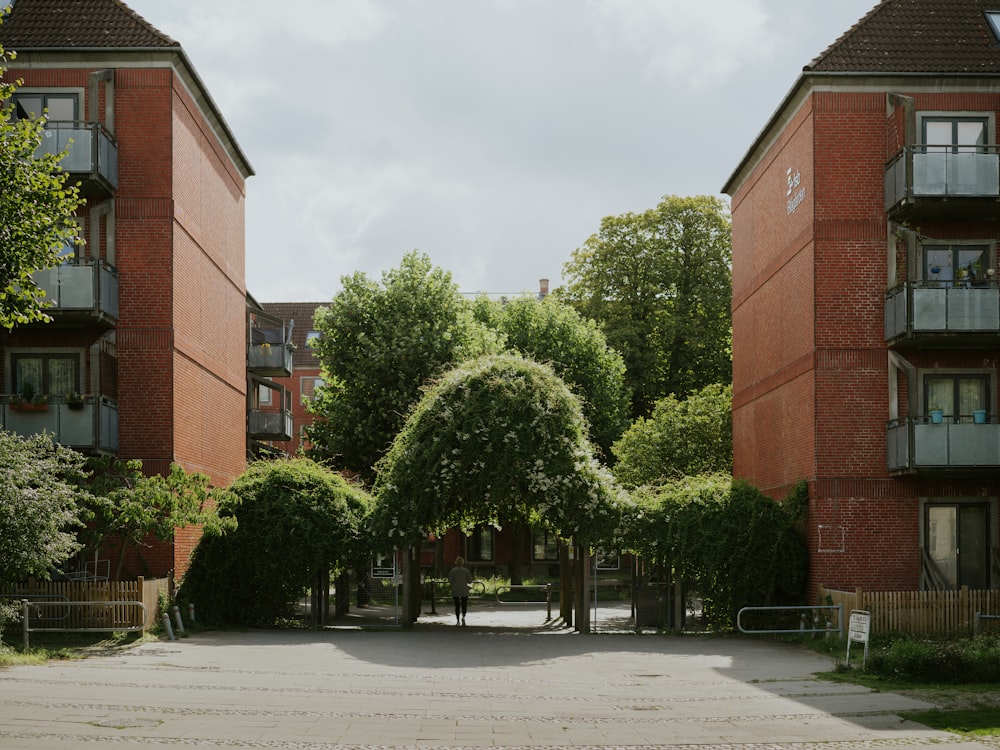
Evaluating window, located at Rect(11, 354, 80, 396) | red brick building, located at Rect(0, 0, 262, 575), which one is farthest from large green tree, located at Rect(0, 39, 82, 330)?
window, located at Rect(11, 354, 80, 396)

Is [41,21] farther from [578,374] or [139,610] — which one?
[578,374]

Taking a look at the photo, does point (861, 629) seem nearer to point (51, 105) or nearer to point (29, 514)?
point (29, 514)

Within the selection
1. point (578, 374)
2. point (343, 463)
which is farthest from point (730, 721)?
point (578, 374)

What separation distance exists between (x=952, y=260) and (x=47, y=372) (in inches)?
780

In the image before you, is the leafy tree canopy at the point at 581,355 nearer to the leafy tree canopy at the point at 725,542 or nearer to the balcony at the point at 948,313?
the leafy tree canopy at the point at 725,542

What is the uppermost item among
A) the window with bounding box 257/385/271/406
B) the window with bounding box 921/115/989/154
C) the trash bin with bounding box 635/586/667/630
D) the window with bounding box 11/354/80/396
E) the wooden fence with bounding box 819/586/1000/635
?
the window with bounding box 921/115/989/154

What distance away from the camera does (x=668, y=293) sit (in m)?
52.6

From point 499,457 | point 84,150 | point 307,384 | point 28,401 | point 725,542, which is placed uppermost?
point 84,150

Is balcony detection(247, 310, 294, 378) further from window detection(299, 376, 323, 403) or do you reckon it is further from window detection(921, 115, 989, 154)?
window detection(299, 376, 323, 403)

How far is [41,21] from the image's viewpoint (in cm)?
2823

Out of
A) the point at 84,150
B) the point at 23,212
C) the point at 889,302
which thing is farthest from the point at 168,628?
the point at 889,302

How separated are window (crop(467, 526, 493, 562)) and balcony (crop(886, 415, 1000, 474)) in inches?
1427

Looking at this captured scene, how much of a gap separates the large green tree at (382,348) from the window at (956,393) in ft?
57.4

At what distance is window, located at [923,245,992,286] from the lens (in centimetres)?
2706
